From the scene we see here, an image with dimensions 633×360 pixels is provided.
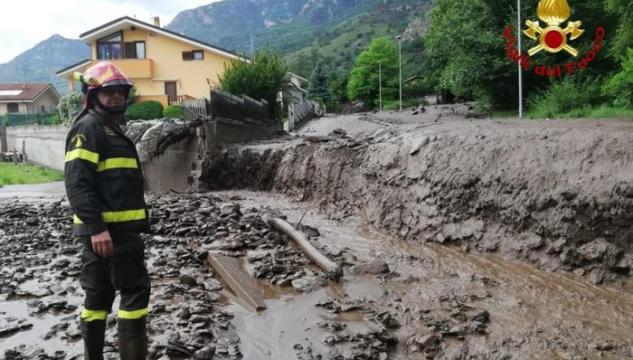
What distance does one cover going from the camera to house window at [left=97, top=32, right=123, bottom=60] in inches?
1356

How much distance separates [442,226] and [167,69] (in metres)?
29.6

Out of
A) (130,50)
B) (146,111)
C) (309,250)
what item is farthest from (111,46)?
(309,250)

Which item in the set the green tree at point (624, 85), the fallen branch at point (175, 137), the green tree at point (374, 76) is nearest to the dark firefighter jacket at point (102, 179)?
the fallen branch at point (175, 137)

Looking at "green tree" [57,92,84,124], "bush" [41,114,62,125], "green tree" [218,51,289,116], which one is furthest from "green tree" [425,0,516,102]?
"bush" [41,114,62,125]

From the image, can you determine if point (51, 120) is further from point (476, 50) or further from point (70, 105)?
point (476, 50)

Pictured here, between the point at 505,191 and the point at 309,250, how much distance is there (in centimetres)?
289

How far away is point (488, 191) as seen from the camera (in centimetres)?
795

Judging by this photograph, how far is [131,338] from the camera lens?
3.74 meters

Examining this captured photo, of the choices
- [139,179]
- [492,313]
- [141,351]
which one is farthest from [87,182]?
[492,313]

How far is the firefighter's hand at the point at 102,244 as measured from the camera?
351 cm

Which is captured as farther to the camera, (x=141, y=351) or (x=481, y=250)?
(x=481, y=250)

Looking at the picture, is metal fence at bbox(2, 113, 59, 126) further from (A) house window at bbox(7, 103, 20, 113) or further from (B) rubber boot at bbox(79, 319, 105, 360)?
(B) rubber boot at bbox(79, 319, 105, 360)

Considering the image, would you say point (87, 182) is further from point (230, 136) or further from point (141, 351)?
point (230, 136)


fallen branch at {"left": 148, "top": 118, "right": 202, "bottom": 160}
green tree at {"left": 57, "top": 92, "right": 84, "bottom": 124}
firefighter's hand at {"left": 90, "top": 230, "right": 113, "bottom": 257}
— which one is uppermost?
green tree at {"left": 57, "top": 92, "right": 84, "bottom": 124}
